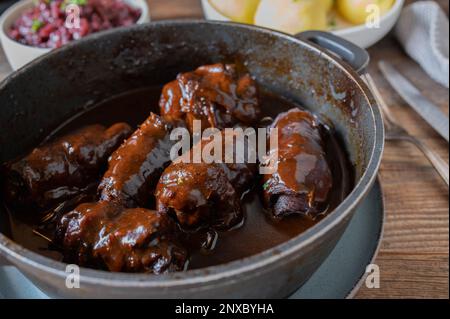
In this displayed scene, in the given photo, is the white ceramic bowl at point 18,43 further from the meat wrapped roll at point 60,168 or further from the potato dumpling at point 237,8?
the meat wrapped roll at point 60,168

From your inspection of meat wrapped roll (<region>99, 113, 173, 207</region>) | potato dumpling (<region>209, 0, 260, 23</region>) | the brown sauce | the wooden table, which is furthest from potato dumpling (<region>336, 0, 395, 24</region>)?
meat wrapped roll (<region>99, 113, 173, 207</region>)

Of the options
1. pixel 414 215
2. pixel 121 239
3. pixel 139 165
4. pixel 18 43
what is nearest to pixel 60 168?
pixel 139 165

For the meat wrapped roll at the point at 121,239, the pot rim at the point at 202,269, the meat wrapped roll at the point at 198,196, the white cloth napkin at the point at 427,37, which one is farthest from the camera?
the white cloth napkin at the point at 427,37

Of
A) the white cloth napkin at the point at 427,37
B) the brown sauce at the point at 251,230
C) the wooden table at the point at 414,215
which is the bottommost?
the wooden table at the point at 414,215

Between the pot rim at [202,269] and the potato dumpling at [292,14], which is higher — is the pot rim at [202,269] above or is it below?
above

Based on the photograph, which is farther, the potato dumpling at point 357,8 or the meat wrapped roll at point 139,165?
the potato dumpling at point 357,8

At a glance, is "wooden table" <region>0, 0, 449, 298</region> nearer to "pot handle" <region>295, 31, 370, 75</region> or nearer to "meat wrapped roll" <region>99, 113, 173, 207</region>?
"pot handle" <region>295, 31, 370, 75</region>

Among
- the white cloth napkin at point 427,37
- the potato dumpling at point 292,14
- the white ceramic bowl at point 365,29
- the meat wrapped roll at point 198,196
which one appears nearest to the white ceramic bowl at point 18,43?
the white ceramic bowl at point 365,29
